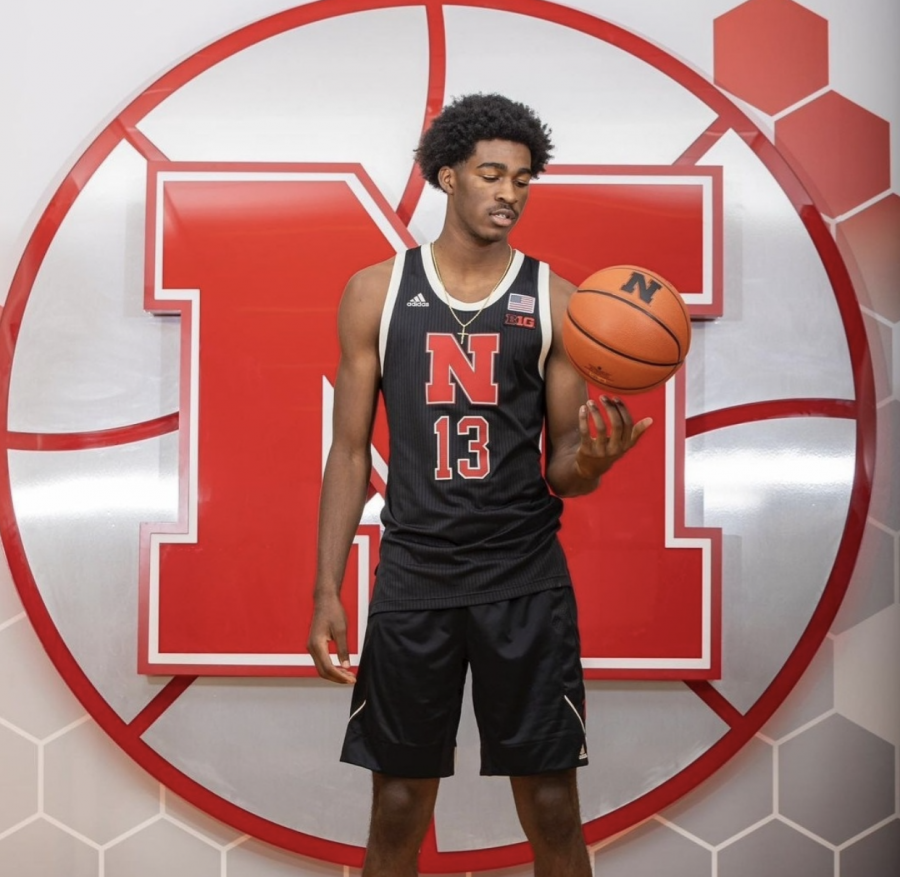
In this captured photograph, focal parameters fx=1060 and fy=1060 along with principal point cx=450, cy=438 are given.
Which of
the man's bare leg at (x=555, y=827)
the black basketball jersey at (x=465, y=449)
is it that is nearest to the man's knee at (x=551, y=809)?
the man's bare leg at (x=555, y=827)

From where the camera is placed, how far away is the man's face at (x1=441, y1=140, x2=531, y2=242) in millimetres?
1819

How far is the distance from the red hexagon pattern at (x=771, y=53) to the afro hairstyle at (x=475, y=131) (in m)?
0.80

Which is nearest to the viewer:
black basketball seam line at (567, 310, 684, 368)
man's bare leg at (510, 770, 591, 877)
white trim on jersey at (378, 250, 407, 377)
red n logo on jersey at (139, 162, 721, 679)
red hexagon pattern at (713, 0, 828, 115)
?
black basketball seam line at (567, 310, 684, 368)

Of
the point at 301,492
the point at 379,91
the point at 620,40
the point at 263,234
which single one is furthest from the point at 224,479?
the point at 620,40

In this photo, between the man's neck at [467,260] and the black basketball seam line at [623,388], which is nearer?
the black basketball seam line at [623,388]

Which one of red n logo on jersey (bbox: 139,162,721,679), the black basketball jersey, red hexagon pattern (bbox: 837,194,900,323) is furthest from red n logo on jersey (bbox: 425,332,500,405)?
red hexagon pattern (bbox: 837,194,900,323)

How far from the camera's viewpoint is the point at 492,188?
1822 mm

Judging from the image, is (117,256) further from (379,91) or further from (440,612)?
(440,612)

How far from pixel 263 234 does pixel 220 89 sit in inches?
14.0

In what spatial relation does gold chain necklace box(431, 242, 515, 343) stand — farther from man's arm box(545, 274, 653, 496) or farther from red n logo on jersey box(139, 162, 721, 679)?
red n logo on jersey box(139, 162, 721, 679)

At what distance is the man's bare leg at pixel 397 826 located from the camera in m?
1.77

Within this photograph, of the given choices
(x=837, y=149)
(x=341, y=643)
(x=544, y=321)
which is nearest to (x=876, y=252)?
(x=837, y=149)

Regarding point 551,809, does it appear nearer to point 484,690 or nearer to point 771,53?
point 484,690

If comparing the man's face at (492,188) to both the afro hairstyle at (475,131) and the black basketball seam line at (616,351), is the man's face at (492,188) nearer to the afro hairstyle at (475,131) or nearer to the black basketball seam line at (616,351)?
the afro hairstyle at (475,131)
